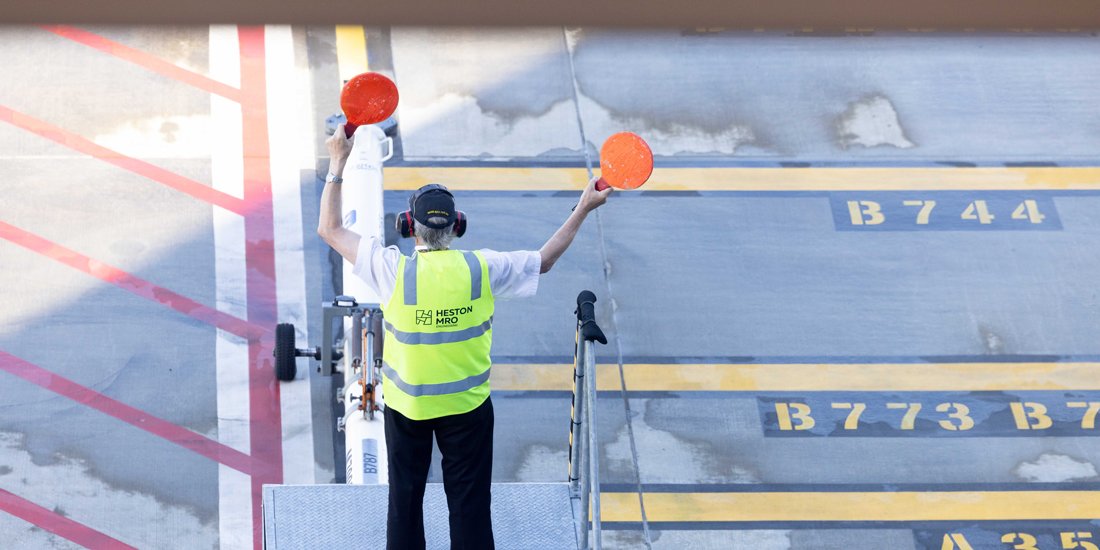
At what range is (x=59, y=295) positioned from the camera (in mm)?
11898

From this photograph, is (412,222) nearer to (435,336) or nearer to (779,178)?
(435,336)

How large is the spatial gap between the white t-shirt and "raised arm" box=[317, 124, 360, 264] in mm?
70

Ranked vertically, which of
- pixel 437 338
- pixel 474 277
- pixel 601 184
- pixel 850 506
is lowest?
pixel 437 338

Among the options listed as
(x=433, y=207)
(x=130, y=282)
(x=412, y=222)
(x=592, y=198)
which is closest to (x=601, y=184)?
(x=592, y=198)

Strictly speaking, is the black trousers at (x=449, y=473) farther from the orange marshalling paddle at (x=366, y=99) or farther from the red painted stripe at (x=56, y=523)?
the red painted stripe at (x=56, y=523)

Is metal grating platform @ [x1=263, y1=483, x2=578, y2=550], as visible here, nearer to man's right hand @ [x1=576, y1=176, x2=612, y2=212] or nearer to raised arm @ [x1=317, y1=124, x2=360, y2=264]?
raised arm @ [x1=317, y1=124, x2=360, y2=264]

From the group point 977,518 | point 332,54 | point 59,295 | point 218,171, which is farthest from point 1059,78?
point 59,295

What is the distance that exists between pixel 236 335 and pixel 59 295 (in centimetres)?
152

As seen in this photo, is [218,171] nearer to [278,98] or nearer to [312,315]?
[278,98]

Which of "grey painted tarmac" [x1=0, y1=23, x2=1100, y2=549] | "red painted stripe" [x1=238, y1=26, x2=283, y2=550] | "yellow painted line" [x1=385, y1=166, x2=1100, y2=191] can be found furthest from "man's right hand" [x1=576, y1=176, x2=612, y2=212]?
"yellow painted line" [x1=385, y1=166, x2=1100, y2=191]

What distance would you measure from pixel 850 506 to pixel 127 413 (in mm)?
5375

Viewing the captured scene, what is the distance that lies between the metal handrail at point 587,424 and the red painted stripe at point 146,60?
7277 mm

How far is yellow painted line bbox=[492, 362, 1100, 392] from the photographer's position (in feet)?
38.0

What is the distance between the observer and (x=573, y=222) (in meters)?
6.86
